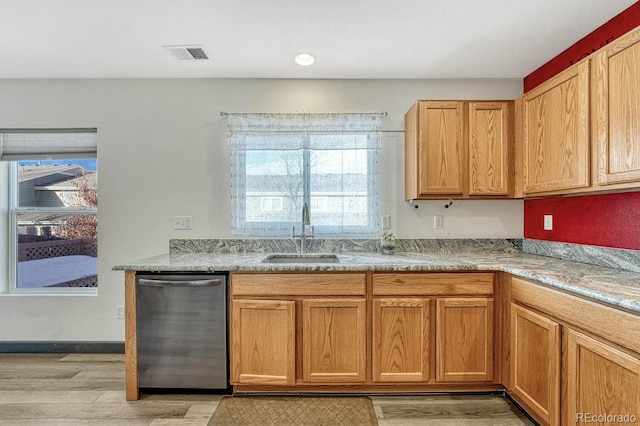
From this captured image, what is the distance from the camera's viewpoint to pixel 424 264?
2.27 meters

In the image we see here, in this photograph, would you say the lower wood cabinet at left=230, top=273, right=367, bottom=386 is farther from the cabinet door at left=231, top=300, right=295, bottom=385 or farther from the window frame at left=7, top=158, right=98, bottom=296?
the window frame at left=7, top=158, right=98, bottom=296

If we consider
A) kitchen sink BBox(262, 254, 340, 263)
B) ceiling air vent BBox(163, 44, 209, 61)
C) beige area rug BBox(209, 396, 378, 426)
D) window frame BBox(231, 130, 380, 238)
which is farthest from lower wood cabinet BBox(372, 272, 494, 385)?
ceiling air vent BBox(163, 44, 209, 61)

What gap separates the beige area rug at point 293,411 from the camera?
203cm

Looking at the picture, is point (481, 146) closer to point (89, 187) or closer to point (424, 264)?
point (424, 264)

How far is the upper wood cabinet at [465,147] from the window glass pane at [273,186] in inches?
40.0

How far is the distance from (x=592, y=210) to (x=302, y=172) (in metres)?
2.08

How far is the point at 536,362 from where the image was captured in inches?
75.6

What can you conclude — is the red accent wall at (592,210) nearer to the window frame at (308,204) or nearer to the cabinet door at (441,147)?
the cabinet door at (441,147)

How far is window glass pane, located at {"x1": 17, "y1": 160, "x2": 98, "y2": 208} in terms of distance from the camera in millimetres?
3137

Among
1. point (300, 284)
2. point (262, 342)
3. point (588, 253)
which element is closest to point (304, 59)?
point (300, 284)

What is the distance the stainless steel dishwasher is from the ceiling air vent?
1.57 m

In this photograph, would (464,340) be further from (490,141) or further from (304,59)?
(304,59)

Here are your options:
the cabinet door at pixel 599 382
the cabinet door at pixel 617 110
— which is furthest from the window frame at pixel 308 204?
the cabinet door at pixel 599 382

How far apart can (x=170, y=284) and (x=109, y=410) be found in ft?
2.74
